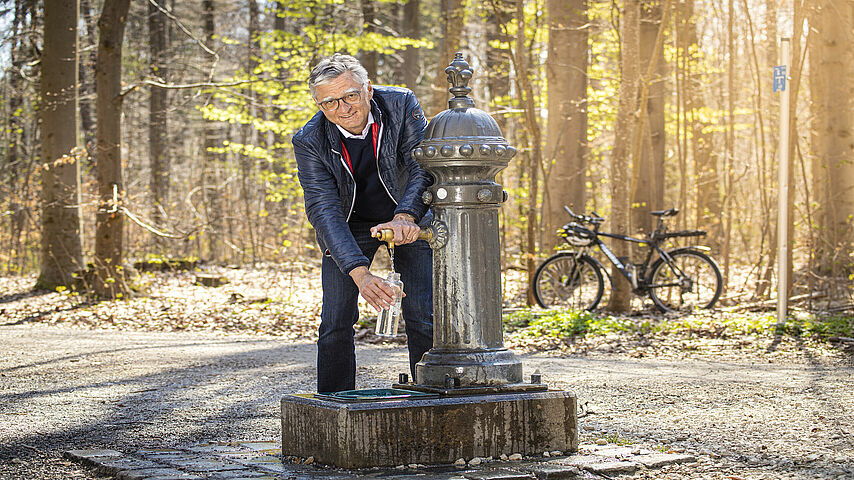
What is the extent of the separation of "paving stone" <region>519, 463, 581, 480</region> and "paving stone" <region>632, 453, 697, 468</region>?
1.14 feet

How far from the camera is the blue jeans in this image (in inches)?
164

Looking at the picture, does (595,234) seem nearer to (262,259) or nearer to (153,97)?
(262,259)

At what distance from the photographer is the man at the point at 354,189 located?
3.84 meters

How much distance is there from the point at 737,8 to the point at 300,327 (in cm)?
1337

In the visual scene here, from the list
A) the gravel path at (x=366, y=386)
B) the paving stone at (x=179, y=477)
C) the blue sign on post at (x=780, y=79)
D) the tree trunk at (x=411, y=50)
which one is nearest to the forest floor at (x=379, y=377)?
the gravel path at (x=366, y=386)

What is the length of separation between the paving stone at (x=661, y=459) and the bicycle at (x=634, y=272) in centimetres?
764

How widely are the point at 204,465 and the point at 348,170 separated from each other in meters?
1.33

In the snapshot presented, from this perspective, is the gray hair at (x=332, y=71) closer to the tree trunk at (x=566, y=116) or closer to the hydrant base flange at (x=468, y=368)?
the hydrant base flange at (x=468, y=368)

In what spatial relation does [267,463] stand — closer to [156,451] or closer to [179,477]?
[179,477]

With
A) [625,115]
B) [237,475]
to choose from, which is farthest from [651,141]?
[237,475]

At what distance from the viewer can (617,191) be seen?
11.0 m

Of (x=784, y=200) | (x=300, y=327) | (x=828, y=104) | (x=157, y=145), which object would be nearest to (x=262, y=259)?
(x=157, y=145)

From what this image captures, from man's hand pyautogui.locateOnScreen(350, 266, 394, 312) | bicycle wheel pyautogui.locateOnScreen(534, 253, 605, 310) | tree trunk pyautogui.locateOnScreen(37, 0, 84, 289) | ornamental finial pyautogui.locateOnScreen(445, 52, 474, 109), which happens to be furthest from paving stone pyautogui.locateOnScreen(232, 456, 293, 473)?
tree trunk pyautogui.locateOnScreen(37, 0, 84, 289)

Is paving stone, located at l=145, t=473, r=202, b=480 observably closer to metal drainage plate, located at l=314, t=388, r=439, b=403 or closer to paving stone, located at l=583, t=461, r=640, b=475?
metal drainage plate, located at l=314, t=388, r=439, b=403
